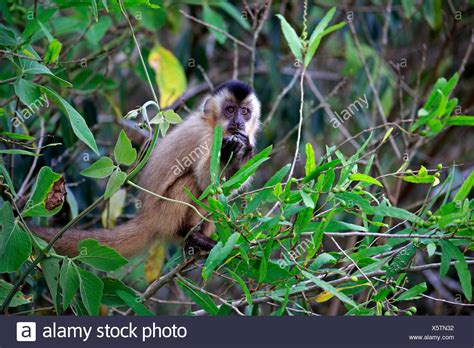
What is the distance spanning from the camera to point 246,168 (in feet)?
12.0

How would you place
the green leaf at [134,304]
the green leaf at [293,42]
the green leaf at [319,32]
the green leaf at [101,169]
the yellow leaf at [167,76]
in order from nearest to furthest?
the green leaf at [101,169]
the green leaf at [134,304]
the green leaf at [319,32]
the green leaf at [293,42]
the yellow leaf at [167,76]

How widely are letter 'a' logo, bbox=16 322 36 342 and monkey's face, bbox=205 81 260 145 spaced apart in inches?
92.3

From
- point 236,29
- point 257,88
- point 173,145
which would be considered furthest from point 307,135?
point 173,145

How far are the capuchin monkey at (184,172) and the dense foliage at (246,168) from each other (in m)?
0.21

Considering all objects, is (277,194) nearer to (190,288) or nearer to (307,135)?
(190,288)

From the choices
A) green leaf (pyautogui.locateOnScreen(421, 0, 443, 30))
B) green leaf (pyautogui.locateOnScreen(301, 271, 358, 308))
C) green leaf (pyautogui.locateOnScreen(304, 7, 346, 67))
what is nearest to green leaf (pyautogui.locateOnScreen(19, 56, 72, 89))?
green leaf (pyautogui.locateOnScreen(304, 7, 346, 67))

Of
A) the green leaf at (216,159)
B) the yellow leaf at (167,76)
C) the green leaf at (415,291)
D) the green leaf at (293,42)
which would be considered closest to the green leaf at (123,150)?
the green leaf at (216,159)

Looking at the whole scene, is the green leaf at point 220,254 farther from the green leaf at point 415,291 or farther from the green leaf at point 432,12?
the green leaf at point 432,12

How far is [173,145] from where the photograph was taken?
18.4 feet

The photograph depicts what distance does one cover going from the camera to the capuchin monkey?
201 inches

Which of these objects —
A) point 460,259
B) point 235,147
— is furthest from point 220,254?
point 235,147

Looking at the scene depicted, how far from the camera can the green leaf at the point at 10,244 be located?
370 cm

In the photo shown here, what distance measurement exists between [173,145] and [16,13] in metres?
1.65

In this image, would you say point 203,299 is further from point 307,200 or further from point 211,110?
point 211,110
